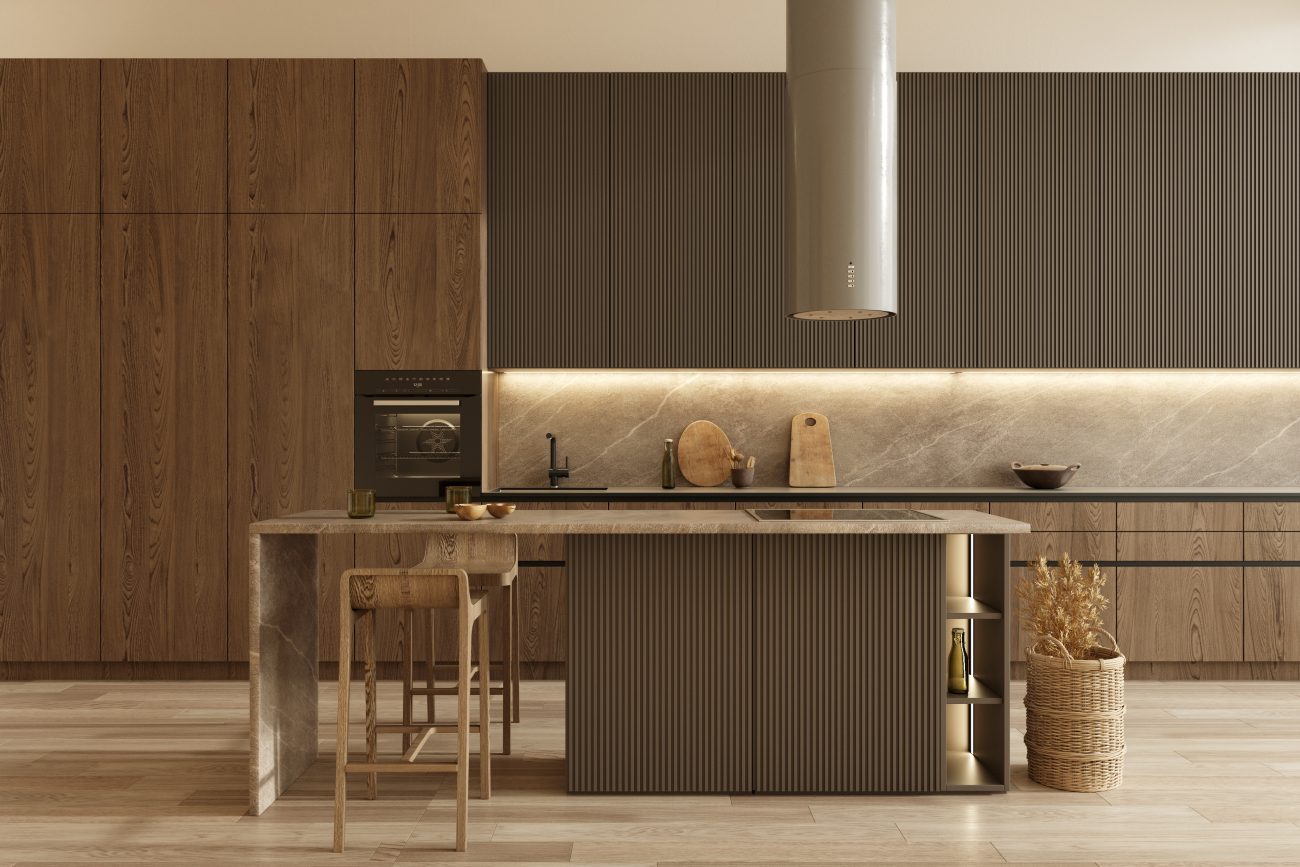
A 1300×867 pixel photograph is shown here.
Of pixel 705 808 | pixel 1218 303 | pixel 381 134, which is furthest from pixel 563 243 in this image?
pixel 1218 303

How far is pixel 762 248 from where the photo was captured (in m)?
5.05

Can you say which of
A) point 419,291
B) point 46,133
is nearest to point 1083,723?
point 419,291

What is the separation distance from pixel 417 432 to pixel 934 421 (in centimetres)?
277

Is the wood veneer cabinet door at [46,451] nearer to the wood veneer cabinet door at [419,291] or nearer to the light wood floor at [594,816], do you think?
the light wood floor at [594,816]

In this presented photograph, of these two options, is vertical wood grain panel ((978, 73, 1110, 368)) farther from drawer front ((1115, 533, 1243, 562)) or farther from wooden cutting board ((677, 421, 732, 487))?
wooden cutting board ((677, 421, 732, 487))

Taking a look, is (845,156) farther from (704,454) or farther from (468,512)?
(704,454)

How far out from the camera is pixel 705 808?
9.98 ft

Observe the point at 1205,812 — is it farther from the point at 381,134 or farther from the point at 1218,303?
the point at 381,134

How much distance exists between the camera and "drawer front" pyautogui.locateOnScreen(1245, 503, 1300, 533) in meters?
4.70

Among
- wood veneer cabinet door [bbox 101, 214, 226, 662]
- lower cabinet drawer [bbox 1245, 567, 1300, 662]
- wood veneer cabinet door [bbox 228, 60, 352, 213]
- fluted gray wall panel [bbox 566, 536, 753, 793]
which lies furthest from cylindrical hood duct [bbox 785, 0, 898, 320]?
wood veneer cabinet door [bbox 101, 214, 226, 662]

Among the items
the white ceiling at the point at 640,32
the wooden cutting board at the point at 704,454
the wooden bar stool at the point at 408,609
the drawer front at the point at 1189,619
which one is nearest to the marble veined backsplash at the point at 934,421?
the wooden cutting board at the point at 704,454

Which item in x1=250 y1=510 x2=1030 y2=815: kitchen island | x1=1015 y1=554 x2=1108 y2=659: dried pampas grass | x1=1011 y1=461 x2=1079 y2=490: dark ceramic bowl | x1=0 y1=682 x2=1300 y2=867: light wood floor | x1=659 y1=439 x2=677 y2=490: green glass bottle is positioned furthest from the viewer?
Result: x1=659 y1=439 x2=677 y2=490: green glass bottle

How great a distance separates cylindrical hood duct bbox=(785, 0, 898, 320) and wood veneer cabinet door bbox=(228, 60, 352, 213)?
93.4 inches

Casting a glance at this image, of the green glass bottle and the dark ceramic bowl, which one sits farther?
the green glass bottle
